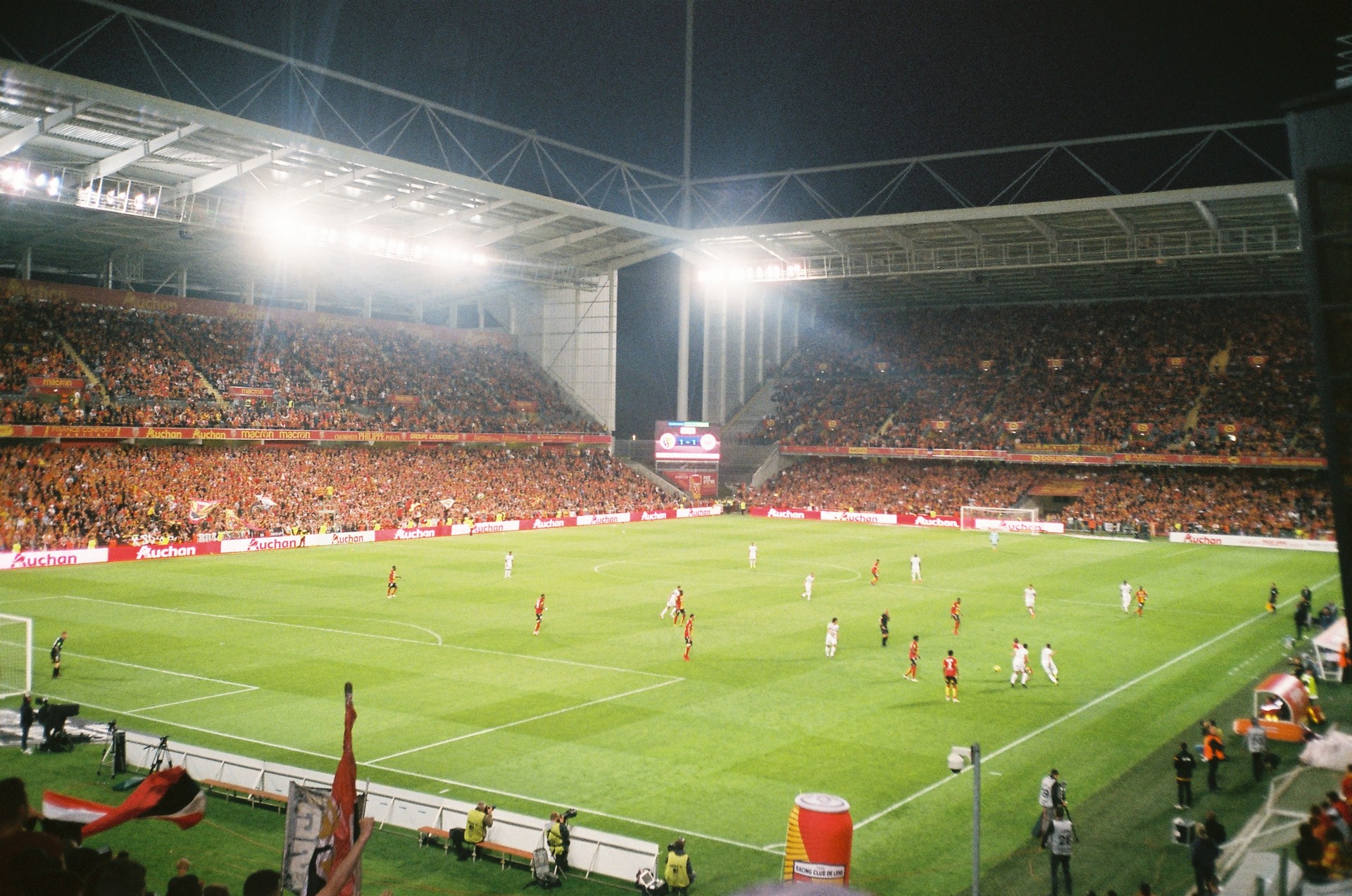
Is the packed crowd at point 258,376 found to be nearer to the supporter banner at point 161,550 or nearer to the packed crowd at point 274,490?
the packed crowd at point 274,490

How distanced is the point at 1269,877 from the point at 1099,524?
5698cm

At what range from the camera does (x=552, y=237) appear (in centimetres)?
6812

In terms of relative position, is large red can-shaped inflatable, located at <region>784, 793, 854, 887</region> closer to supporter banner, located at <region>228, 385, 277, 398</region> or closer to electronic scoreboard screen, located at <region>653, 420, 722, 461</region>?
supporter banner, located at <region>228, 385, 277, 398</region>

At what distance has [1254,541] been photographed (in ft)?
194

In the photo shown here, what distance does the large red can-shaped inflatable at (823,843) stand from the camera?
40.8 feet

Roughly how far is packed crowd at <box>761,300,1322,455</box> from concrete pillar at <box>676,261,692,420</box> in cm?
819

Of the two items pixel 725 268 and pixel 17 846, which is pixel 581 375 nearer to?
pixel 725 268

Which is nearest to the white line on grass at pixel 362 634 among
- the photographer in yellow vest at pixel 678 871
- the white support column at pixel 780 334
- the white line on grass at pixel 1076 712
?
the white line on grass at pixel 1076 712

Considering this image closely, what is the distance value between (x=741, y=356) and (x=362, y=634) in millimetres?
60265

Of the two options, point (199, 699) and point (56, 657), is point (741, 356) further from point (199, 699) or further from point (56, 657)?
point (199, 699)

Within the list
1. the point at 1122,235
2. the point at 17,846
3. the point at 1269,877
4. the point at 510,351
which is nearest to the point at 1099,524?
the point at 1122,235

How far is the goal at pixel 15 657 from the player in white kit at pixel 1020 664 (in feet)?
74.6

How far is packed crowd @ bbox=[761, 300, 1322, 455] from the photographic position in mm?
66188

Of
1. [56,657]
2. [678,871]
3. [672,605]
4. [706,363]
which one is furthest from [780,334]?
[678,871]
